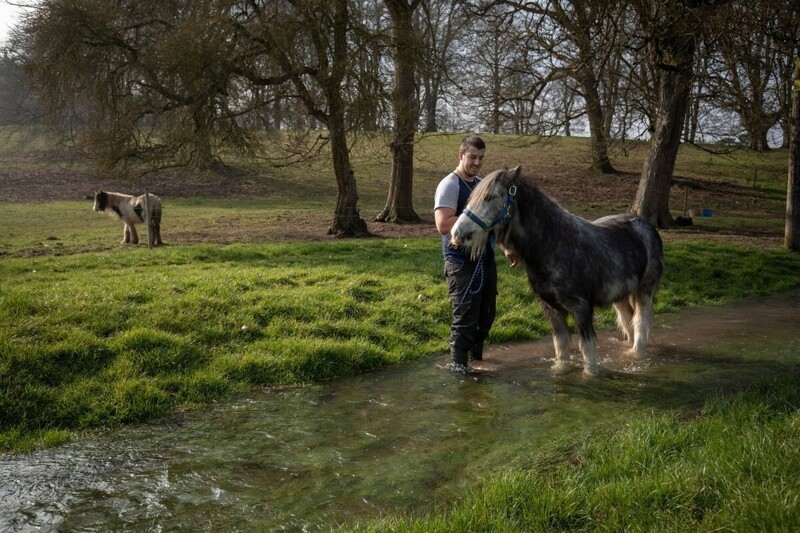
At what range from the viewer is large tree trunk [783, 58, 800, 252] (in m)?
15.0

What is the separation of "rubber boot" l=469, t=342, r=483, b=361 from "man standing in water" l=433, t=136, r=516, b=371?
146 mm

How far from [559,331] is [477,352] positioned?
104 centimetres

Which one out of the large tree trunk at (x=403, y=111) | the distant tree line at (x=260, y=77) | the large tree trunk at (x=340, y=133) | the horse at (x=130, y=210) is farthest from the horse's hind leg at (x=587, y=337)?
the horse at (x=130, y=210)

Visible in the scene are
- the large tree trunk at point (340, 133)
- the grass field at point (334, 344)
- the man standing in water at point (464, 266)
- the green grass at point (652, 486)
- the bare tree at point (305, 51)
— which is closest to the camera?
the green grass at point (652, 486)

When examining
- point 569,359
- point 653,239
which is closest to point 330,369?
point 569,359

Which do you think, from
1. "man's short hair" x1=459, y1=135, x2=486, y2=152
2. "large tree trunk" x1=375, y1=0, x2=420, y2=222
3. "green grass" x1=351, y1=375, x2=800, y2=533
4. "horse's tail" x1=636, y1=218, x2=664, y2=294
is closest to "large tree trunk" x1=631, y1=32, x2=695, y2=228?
"horse's tail" x1=636, y1=218, x2=664, y2=294

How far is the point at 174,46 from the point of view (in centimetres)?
1455

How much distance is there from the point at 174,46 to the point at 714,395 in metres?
13.7

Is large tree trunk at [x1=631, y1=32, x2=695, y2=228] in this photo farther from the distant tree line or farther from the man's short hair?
the man's short hair

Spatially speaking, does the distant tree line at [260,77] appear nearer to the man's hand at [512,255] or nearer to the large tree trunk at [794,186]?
the large tree trunk at [794,186]

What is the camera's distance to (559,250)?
22.4 ft

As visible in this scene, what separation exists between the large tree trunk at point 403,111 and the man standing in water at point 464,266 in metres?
10.5

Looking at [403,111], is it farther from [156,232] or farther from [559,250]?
[559,250]

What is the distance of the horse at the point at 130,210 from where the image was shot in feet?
53.1
